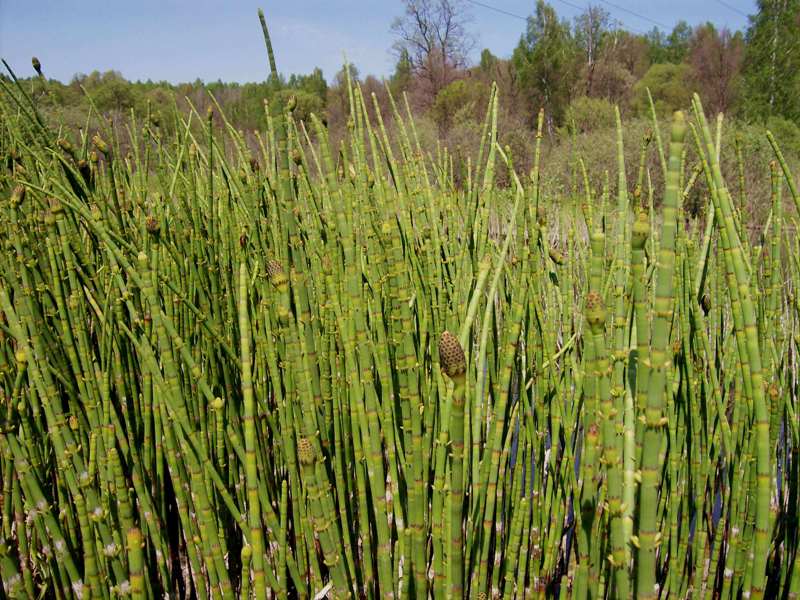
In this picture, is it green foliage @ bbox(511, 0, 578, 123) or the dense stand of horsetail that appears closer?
the dense stand of horsetail

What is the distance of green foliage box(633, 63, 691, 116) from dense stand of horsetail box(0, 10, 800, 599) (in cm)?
1660

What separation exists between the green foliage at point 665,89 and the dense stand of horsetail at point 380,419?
16598 mm

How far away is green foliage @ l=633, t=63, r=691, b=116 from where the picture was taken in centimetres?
1647

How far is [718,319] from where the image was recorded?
1.23m

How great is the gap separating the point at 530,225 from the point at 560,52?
18.8 m

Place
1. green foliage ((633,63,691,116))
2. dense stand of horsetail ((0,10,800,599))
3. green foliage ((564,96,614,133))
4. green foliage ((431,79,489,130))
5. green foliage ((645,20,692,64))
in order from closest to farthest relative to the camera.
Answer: dense stand of horsetail ((0,10,800,599))
green foliage ((564,96,614,133))
green foliage ((431,79,489,130))
green foliage ((633,63,691,116))
green foliage ((645,20,692,64))

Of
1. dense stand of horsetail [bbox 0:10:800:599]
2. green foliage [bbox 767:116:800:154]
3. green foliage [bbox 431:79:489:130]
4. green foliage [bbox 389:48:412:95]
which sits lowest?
dense stand of horsetail [bbox 0:10:800:599]

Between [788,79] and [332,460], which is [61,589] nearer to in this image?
[332,460]

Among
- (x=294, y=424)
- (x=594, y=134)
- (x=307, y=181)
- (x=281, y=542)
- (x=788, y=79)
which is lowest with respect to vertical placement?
(x=281, y=542)

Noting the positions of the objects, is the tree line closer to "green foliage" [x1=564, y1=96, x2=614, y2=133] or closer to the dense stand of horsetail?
"green foliage" [x1=564, y1=96, x2=614, y2=133]

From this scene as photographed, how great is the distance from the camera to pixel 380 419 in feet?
3.37

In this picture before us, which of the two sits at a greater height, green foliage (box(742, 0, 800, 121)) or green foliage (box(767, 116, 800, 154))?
green foliage (box(742, 0, 800, 121))

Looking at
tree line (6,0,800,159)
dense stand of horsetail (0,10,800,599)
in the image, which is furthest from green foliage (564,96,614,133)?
dense stand of horsetail (0,10,800,599)

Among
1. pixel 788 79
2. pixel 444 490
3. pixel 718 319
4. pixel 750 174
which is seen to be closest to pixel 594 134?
pixel 750 174
